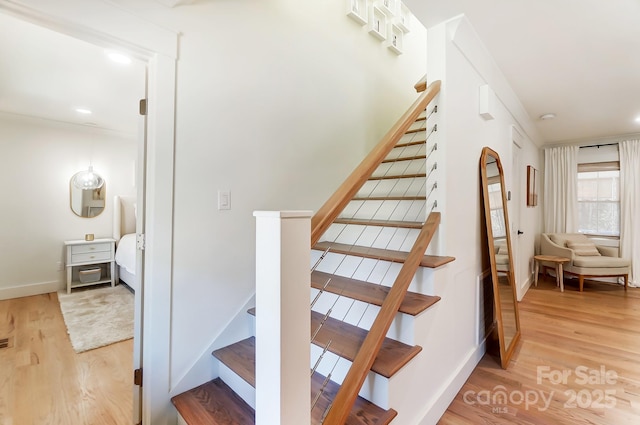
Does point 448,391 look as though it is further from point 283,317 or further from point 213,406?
point 283,317

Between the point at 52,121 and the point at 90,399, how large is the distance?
393 cm

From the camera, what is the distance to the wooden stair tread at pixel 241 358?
1.48 metres

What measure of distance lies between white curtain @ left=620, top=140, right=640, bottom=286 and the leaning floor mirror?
3.59 m

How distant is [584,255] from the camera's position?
4.50 m

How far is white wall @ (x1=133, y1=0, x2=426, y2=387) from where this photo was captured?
1605 millimetres

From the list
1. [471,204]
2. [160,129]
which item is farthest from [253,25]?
[471,204]

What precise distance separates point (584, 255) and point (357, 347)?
508 cm

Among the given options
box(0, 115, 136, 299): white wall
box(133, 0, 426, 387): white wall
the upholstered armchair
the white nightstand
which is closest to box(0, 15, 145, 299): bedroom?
box(0, 115, 136, 299): white wall

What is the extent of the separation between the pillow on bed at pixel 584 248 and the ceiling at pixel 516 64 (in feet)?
6.14

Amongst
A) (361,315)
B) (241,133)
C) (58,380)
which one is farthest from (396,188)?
(58,380)

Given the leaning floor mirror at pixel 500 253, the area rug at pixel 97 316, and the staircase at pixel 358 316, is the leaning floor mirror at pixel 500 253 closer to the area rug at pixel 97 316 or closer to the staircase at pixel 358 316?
the staircase at pixel 358 316

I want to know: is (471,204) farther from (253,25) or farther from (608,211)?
(608,211)

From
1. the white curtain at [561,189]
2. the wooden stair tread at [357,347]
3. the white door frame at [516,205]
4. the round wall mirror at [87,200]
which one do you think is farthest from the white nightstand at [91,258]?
the white curtain at [561,189]

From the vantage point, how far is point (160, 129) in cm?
150
